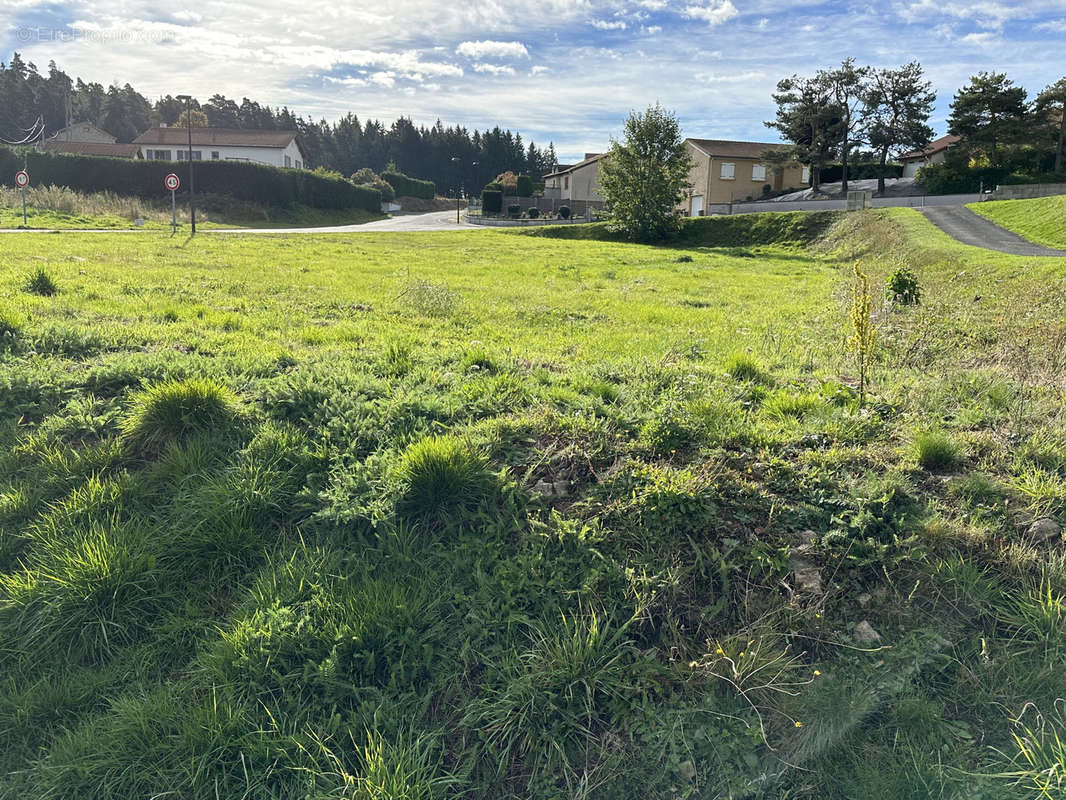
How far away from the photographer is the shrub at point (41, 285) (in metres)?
8.34

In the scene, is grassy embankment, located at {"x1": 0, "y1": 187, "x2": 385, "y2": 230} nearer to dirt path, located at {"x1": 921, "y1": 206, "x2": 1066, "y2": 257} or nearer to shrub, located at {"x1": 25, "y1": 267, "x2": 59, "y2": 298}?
shrub, located at {"x1": 25, "y1": 267, "x2": 59, "y2": 298}

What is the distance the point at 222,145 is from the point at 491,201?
99.1 ft

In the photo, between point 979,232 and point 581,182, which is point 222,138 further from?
point 979,232

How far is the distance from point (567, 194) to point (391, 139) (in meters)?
50.6

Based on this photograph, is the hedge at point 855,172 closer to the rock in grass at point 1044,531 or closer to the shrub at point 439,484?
the rock in grass at point 1044,531

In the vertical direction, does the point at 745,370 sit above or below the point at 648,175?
below

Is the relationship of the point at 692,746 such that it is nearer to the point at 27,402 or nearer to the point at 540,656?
the point at 540,656

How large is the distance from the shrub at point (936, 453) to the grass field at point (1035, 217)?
2071 centimetres

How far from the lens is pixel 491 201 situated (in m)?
62.0

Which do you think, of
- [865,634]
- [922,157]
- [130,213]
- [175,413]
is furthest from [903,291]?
[922,157]

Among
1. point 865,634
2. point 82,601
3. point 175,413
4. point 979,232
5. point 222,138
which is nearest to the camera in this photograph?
Result: point 865,634

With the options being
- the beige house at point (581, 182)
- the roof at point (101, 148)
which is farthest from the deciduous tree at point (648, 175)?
the roof at point (101, 148)

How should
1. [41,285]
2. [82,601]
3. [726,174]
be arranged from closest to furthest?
[82,601] < [41,285] < [726,174]

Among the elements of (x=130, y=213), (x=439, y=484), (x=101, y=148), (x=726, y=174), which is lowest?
(x=439, y=484)
